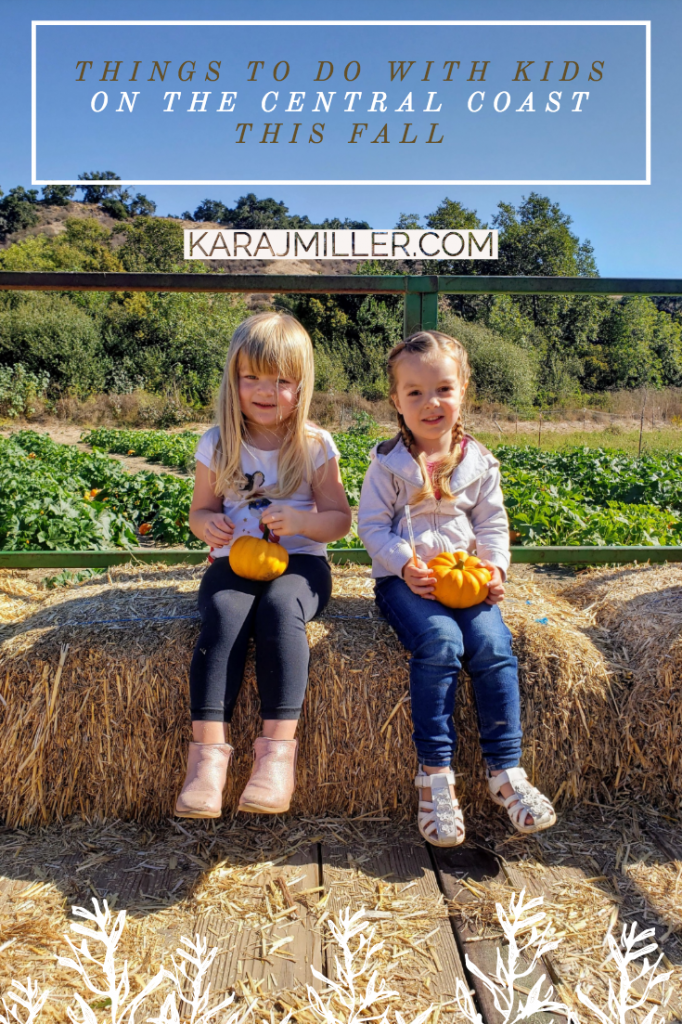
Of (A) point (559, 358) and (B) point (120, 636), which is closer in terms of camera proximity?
(B) point (120, 636)

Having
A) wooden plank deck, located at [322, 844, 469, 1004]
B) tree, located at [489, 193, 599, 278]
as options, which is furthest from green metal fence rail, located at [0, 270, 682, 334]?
tree, located at [489, 193, 599, 278]

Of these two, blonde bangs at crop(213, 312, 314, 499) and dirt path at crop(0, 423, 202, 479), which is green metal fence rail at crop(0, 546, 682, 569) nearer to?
blonde bangs at crop(213, 312, 314, 499)

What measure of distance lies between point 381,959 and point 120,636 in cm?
124

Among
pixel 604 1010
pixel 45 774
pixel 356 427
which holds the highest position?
pixel 356 427

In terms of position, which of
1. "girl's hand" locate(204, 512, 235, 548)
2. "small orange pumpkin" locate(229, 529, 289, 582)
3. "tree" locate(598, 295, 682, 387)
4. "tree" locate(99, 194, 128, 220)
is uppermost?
"tree" locate(99, 194, 128, 220)

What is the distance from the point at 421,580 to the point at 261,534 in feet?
1.98

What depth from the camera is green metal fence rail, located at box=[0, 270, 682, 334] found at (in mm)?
3000

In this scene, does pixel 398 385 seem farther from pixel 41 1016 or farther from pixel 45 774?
pixel 41 1016

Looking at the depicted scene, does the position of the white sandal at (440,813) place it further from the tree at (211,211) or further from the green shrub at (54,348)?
the tree at (211,211)

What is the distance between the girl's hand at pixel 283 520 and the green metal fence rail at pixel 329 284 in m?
1.10

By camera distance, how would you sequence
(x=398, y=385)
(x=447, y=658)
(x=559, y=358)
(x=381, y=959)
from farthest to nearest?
(x=559, y=358) → (x=398, y=385) → (x=447, y=658) → (x=381, y=959)

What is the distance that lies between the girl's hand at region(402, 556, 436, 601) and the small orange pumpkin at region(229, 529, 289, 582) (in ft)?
1.30

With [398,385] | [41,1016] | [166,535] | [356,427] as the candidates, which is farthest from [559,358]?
[41,1016]

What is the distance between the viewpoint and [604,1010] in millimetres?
1508
